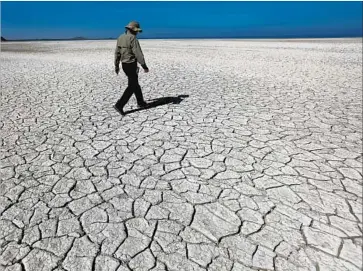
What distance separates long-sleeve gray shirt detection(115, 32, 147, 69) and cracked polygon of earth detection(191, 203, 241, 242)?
3357 mm

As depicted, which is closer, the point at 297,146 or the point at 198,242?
the point at 198,242

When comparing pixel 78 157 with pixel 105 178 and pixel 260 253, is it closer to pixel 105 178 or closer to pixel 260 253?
pixel 105 178

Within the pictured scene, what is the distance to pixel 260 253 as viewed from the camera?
249cm

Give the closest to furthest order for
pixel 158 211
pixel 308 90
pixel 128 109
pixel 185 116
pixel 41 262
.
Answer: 1. pixel 41 262
2. pixel 158 211
3. pixel 185 116
4. pixel 128 109
5. pixel 308 90

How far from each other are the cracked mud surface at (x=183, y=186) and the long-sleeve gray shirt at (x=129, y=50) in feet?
3.92

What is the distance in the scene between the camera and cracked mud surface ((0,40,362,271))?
8.25 ft

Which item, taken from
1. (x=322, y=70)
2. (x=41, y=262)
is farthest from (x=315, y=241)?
(x=322, y=70)

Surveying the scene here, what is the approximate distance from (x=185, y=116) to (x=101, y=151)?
219 centimetres

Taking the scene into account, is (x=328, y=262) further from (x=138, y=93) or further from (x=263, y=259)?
(x=138, y=93)

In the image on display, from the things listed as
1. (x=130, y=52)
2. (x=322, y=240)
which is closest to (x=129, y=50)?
(x=130, y=52)

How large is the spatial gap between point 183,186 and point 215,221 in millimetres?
731

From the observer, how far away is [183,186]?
3486 mm

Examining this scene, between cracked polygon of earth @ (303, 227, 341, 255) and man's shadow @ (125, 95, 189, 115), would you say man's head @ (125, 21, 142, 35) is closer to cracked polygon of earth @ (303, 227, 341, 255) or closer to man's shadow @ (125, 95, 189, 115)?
man's shadow @ (125, 95, 189, 115)

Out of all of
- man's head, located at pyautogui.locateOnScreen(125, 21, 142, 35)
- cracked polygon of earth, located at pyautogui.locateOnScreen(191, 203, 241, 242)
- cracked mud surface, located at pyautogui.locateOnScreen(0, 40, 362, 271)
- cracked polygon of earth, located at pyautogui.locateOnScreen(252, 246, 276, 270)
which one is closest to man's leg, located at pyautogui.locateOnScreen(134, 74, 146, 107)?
cracked mud surface, located at pyautogui.locateOnScreen(0, 40, 362, 271)
